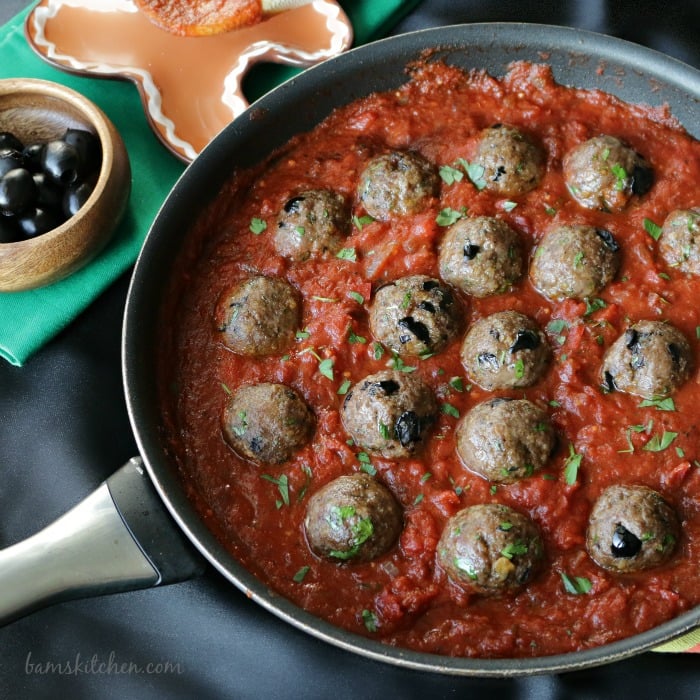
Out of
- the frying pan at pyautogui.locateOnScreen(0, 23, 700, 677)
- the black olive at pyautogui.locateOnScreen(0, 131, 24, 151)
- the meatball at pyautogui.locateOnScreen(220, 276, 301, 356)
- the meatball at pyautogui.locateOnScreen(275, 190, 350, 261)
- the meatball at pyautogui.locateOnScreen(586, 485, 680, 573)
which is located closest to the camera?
the frying pan at pyautogui.locateOnScreen(0, 23, 700, 677)

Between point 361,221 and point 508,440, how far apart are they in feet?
4.42

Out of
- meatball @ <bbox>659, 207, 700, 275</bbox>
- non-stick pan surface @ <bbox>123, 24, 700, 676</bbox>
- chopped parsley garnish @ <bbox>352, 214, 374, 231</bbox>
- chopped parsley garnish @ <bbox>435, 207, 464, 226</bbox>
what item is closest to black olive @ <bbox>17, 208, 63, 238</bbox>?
non-stick pan surface @ <bbox>123, 24, 700, 676</bbox>

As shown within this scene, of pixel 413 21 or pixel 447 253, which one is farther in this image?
pixel 413 21

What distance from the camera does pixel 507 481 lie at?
11.9 ft

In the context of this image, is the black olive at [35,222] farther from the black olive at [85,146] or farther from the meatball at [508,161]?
the meatball at [508,161]

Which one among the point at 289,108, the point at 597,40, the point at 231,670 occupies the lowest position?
the point at 231,670

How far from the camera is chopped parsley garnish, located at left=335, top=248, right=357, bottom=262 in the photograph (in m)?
4.10

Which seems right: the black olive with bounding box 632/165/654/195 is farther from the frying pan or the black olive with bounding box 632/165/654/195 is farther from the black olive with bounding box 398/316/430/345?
the black olive with bounding box 398/316/430/345

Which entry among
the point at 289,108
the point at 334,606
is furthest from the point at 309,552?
the point at 289,108

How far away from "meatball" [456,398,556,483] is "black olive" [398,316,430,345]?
42cm

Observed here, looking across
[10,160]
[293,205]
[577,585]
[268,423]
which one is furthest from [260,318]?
[577,585]

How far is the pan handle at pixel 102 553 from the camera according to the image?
3.33 metres

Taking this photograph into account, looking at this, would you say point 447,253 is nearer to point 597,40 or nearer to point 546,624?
point 597,40

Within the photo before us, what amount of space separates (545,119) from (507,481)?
196 centimetres
